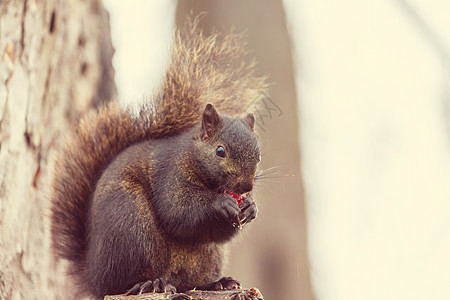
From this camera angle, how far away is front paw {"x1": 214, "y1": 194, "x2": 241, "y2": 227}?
1.97m

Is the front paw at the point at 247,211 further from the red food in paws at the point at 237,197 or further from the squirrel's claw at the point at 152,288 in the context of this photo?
the squirrel's claw at the point at 152,288

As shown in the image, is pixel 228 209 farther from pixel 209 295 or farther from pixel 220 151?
pixel 209 295

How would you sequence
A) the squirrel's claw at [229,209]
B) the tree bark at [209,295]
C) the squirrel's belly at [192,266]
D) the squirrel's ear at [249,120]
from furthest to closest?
the squirrel's ear at [249,120], the squirrel's belly at [192,266], the squirrel's claw at [229,209], the tree bark at [209,295]

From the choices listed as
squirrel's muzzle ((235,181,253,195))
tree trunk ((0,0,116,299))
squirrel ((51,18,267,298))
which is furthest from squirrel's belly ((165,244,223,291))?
tree trunk ((0,0,116,299))

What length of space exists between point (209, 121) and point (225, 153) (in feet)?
0.50

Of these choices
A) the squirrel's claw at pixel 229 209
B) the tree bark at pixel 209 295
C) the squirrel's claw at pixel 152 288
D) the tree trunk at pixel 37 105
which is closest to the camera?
the tree bark at pixel 209 295

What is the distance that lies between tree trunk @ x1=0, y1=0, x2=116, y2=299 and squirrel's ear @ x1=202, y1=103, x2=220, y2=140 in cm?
79

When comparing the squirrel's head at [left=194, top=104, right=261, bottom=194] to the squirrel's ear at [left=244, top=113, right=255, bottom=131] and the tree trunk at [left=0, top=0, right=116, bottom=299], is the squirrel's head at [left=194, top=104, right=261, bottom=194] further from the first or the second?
the tree trunk at [left=0, top=0, right=116, bottom=299]

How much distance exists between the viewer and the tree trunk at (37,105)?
2.38 metres

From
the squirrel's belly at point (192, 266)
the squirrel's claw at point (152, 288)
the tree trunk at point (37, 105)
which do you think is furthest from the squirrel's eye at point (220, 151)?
the tree trunk at point (37, 105)

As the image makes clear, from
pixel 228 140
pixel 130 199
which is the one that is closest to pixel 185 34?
pixel 228 140

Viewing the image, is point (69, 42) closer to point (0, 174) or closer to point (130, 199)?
point (0, 174)

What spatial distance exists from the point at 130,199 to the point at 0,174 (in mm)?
656

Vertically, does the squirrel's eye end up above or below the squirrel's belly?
above
